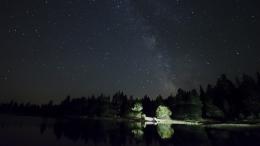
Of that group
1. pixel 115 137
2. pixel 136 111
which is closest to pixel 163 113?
pixel 136 111

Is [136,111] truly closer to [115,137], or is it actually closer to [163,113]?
[163,113]

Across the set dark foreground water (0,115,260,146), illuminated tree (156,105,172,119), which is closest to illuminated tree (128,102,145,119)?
illuminated tree (156,105,172,119)

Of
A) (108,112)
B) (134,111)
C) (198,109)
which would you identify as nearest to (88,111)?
(108,112)

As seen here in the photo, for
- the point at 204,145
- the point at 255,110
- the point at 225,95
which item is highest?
the point at 225,95

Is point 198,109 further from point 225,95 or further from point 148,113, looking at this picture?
point 148,113

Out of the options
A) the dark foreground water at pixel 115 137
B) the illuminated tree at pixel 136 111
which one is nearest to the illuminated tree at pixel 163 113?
the illuminated tree at pixel 136 111

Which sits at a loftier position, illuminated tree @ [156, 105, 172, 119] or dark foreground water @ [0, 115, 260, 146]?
illuminated tree @ [156, 105, 172, 119]

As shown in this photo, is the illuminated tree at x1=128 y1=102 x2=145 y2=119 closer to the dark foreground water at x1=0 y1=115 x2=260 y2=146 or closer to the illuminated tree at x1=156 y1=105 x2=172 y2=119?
the illuminated tree at x1=156 y1=105 x2=172 y2=119

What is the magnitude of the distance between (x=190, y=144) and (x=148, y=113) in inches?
4428

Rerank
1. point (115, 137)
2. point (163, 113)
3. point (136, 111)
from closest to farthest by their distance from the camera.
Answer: point (115, 137) → point (163, 113) → point (136, 111)

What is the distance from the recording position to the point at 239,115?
83250mm

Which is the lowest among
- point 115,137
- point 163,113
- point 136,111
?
point 115,137

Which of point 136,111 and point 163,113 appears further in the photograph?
point 136,111

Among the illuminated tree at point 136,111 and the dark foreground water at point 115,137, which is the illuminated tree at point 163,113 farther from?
the dark foreground water at point 115,137
